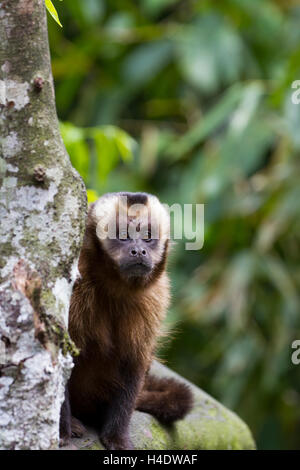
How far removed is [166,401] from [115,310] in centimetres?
65

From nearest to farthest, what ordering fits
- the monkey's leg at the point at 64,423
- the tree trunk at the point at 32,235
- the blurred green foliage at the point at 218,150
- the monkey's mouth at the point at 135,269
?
the tree trunk at the point at 32,235 < the monkey's leg at the point at 64,423 < the monkey's mouth at the point at 135,269 < the blurred green foliage at the point at 218,150

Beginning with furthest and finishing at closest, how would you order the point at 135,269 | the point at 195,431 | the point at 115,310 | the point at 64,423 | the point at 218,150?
the point at 218,150 → the point at 195,431 → the point at 115,310 → the point at 135,269 → the point at 64,423

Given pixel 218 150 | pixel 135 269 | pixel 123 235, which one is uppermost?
pixel 218 150

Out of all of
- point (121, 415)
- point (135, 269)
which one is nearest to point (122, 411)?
point (121, 415)

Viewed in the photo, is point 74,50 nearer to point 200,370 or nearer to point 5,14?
point 200,370

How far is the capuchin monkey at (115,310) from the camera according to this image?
3.06 metres

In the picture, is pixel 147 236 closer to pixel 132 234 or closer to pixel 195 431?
pixel 132 234

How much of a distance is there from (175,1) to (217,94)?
86cm

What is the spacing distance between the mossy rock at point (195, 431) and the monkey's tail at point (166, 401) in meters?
0.04

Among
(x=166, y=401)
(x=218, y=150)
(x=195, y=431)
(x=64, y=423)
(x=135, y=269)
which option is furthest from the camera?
(x=218, y=150)

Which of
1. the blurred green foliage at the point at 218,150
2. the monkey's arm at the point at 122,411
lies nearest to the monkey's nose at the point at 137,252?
the monkey's arm at the point at 122,411

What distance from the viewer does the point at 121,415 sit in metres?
3.17

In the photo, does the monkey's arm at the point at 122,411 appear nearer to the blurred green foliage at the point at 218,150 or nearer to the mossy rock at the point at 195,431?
the mossy rock at the point at 195,431

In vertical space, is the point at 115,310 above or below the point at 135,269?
below
